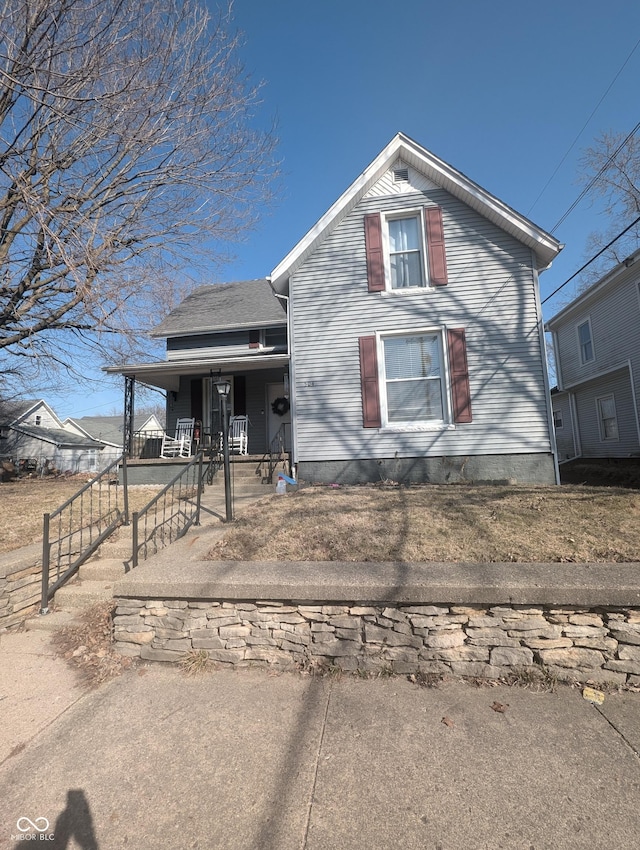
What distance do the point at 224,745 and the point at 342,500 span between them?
3753 mm

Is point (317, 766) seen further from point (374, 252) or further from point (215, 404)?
point (215, 404)

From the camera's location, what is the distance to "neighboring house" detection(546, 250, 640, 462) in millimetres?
13828

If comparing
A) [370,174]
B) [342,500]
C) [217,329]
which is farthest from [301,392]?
[217,329]

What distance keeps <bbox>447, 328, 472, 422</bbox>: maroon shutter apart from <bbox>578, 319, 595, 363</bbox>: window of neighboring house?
429 inches

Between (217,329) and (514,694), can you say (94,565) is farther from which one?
(217,329)

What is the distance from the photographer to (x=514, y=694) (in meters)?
2.81

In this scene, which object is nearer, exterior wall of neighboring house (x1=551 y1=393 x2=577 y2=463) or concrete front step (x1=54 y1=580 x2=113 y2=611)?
concrete front step (x1=54 y1=580 x2=113 y2=611)

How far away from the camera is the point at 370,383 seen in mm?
8828

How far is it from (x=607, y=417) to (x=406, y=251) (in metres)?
11.7

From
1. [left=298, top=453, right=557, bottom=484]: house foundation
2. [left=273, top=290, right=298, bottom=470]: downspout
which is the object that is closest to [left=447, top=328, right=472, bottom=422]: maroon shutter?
[left=298, top=453, right=557, bottom=484]: house foundation

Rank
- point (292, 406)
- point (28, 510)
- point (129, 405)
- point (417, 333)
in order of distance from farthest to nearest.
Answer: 1. point (129, 405)
2. point (292, 406)
3. point (417, 333)
4. point (28, 510)

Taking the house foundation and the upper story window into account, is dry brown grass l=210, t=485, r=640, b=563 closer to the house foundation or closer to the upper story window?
the house foundation

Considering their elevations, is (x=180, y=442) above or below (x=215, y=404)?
below

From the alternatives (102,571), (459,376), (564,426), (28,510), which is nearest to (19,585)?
(102,571)
